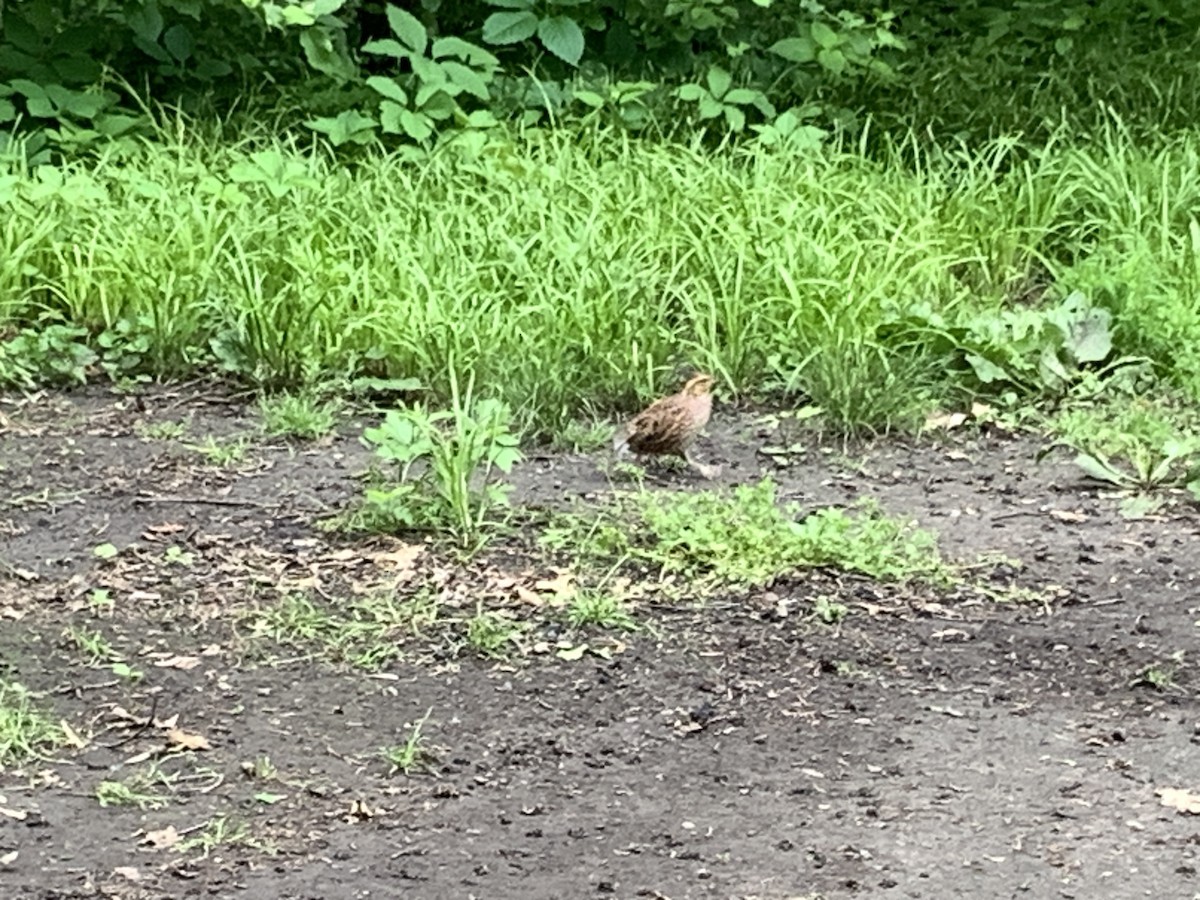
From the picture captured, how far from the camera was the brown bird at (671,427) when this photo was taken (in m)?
4.68

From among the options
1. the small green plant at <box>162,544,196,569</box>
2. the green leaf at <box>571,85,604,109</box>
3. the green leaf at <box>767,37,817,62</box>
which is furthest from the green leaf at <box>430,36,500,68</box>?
the small green plant at <box>162,544,196,569</box>

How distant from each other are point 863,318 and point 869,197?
1006 millimetres

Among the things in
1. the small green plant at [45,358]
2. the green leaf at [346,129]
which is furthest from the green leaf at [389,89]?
the small green plant at [45,358]

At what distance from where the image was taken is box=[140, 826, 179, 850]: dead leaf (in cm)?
302

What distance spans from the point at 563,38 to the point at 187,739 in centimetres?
466

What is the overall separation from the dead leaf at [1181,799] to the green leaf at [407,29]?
4.96m

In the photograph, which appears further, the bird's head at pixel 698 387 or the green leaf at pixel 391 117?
the green leaf at pixel 391 117

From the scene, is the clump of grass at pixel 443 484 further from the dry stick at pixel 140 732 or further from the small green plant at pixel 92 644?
the dry stick at pixel 140 732

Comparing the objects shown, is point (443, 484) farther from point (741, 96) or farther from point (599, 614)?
point (741, 96)

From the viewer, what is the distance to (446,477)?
4.34 meters

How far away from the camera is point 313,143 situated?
713 cm

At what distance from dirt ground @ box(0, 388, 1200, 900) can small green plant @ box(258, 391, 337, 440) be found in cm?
36

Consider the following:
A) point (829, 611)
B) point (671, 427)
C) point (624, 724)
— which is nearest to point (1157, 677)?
point (829, 611)

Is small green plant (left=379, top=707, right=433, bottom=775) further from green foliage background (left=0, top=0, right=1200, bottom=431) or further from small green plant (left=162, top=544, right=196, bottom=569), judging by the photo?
green foliage background (left=0, top=0, right=1200, bottom=431)
